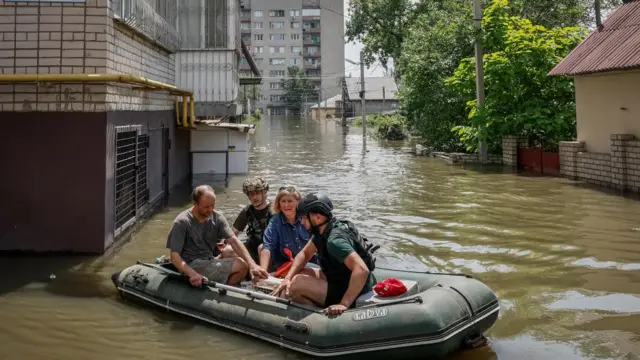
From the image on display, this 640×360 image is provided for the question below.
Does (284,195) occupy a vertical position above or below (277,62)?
below

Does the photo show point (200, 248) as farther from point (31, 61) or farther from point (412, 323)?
point (31, 61)

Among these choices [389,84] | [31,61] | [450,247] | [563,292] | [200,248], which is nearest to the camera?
[200,248]

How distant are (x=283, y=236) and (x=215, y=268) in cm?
83

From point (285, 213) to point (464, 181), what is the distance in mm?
11928

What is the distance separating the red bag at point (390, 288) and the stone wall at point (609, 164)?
11.0m

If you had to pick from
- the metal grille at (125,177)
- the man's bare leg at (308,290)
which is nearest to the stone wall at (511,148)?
the metal grille at (125,177)

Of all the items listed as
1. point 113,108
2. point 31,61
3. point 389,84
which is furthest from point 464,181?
point 389,84

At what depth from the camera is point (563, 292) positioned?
6883mm

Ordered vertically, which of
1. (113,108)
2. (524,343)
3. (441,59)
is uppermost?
(441,59)

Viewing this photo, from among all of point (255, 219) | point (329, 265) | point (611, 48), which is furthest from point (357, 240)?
point (611, 48)

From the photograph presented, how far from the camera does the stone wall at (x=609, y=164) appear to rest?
558 inches

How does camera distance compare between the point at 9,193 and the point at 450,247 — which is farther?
the point at 450,247

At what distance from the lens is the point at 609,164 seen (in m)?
15.2

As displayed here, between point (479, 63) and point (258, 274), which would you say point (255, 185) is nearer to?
point (258, 274)
